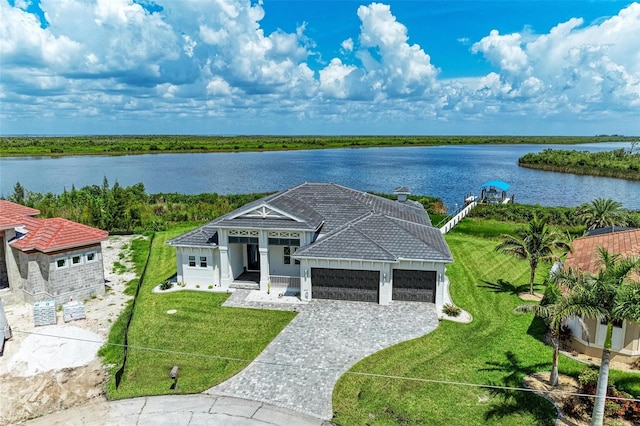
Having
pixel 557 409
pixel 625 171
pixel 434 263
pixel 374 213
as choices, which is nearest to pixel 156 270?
pixel 374 213

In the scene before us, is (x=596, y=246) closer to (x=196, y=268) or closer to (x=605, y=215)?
(x=605, y=215)

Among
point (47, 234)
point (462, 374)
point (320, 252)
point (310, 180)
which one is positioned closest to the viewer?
point (462, 374)

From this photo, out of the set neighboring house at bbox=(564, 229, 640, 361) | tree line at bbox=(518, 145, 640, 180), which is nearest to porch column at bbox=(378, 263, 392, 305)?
neighboring house at bbox=(564, 229, 640, 361)

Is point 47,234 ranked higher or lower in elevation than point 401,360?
higher

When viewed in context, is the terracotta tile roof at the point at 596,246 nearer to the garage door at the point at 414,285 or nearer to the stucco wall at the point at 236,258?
the garage door at the point at 414,285

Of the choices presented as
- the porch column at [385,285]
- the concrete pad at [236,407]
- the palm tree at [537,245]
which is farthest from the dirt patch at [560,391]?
the concrete pad at [236,407]

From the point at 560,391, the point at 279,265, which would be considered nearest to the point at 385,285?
the point at 279,265
